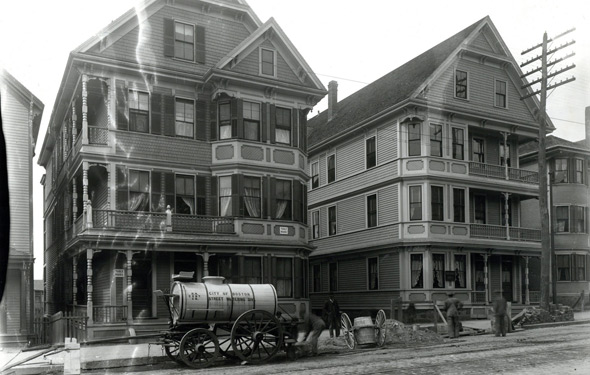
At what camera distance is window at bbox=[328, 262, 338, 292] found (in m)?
32.4

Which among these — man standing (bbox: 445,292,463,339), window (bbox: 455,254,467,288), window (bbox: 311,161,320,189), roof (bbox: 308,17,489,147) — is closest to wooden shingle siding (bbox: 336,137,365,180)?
roof (bbox: 308,17,489,147)

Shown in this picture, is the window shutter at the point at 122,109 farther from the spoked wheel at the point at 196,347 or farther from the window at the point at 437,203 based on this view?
the window at the point at 437,203

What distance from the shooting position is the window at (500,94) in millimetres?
29312

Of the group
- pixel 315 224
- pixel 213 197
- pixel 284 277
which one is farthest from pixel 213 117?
pixel 315 224

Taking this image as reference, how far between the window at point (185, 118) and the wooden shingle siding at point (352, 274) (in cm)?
Result: 1133

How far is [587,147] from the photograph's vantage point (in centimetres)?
3272

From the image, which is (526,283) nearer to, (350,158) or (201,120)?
(350,158)

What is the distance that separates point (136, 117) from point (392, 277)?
1289 centimetres

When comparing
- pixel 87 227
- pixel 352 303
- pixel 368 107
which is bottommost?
pixel 352 303

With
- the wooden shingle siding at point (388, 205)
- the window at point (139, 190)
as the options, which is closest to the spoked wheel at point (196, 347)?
the window at point (139, 190)

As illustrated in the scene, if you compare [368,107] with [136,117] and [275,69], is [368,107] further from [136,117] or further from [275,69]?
[136,117]

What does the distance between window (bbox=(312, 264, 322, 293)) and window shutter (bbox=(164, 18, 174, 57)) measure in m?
15.1

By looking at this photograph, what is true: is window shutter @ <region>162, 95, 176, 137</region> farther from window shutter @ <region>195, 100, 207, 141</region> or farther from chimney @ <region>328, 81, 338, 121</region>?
chimney @ <region>328, 81, 338, 121</region>

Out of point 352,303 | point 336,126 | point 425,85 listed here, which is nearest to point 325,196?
point 336,126
